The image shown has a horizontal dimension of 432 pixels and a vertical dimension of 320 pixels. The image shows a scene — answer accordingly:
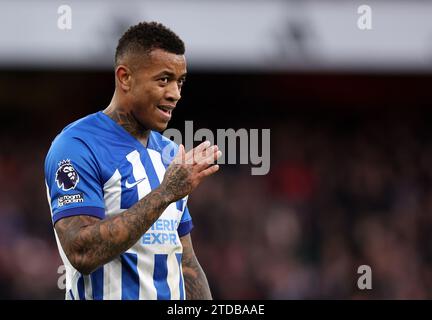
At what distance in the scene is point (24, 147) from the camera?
12422mm

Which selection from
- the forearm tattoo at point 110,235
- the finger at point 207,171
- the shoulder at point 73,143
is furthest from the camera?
the shoulder at point 73,143

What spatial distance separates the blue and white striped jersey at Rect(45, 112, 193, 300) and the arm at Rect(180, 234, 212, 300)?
0.76ft

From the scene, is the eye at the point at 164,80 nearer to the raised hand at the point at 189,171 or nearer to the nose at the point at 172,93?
the nose at the point at 172,93

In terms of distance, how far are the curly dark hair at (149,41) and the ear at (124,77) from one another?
0.07 metres

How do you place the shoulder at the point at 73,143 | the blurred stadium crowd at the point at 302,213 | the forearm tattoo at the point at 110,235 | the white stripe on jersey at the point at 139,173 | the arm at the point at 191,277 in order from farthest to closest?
the blurred stadium crowd at the point at 302,213 < the arm at the point at 191,277 < the white stripe on jersey at the point at 139,173 < the shoulder at the point at 73,143 < the forearm tattoo at the point at 110,235

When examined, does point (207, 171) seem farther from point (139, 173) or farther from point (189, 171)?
point (139, 173)

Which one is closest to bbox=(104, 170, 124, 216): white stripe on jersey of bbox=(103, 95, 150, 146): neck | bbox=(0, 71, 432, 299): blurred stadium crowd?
bbox=(103, 95, 150, 146): neck

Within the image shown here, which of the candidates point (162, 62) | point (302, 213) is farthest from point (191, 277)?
point (302, 213)

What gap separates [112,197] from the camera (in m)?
3.74

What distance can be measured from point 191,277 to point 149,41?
124 centimetres

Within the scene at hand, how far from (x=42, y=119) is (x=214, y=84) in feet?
9.03

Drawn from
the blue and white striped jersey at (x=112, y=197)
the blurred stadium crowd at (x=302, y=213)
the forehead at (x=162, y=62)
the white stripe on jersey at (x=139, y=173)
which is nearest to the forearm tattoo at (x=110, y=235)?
the blue and white striped jersey at (x=112, y=197)

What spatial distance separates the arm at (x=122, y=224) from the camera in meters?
3.47

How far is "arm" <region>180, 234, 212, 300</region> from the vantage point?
4242 mm
